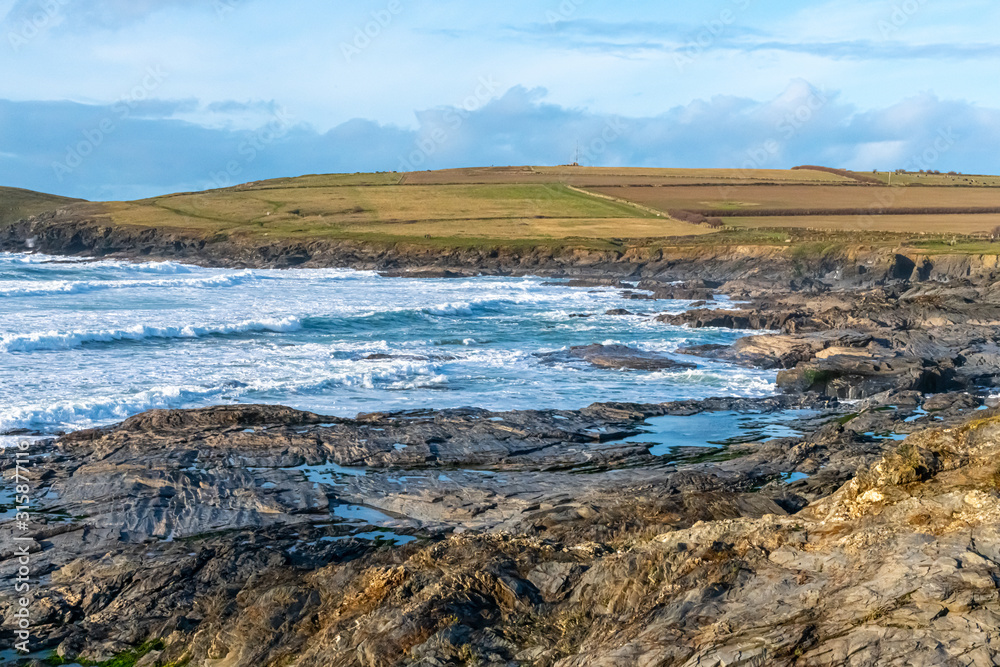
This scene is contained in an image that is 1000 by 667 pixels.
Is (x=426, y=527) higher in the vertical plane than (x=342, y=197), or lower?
lower

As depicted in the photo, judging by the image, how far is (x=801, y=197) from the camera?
90.9 metres

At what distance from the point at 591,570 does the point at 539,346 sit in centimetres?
2214

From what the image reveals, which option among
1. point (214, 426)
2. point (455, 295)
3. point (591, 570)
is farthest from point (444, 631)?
point (455, 295)

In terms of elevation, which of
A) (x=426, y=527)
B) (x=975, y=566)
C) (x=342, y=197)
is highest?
(x=342, y=197)

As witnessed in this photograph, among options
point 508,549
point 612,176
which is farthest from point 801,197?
point 508,549

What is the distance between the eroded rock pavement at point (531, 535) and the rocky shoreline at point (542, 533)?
30 mm

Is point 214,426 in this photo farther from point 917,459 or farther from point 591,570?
point 917,459

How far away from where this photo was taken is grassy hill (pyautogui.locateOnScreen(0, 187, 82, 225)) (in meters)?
92.5

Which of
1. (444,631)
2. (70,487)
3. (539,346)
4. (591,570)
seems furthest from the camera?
(539,346)

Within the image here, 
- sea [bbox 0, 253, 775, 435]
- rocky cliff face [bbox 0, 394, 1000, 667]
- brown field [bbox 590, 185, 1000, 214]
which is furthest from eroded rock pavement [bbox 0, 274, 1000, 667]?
brown field [bbox 590, 185, 1000, 214]

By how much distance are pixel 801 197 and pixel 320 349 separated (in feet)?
238

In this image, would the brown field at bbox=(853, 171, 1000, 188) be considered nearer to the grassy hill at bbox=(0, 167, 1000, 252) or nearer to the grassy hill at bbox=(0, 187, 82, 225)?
the grassy hill at bbox=(0, 167, 1000, 252)

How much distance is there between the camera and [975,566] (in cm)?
647

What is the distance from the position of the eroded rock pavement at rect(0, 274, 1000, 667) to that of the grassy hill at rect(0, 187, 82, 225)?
8661 cm
